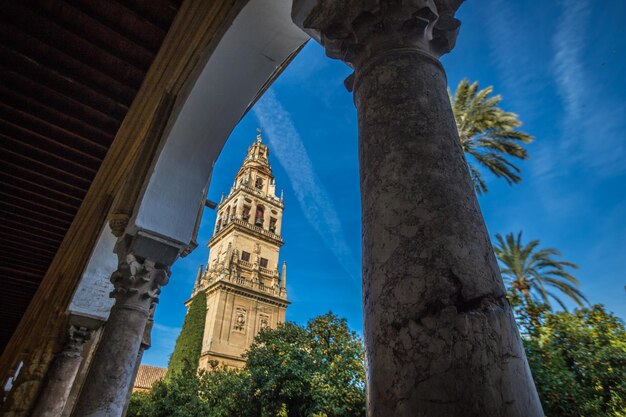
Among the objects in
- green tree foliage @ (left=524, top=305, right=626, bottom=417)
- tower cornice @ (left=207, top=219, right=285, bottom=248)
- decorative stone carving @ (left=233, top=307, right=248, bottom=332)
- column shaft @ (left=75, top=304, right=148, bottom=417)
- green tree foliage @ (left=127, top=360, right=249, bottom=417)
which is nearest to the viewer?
column shaft @ (left=75, top=304, right=148, bottom=417)

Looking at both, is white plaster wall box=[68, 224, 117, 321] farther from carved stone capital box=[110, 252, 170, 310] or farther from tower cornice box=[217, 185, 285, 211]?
tower cornice box=[217, 185, 285, 211]

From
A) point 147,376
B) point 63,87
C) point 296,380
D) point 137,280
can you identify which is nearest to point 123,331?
point 137,280

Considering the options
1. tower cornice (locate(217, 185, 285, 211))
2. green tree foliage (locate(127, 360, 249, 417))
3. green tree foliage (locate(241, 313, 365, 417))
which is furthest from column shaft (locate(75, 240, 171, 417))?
tower cornice (locate(217, 185, 285, 211))

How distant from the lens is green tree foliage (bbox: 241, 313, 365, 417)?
1159cm

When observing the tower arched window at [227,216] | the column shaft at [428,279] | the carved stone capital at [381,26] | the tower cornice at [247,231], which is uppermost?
the tower arched window at [227,216]

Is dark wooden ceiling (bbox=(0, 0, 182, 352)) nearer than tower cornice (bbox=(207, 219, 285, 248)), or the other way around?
dark wooden ceiling (bbox=(0, 0, 182, 352))

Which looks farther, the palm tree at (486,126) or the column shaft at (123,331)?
the palm tree at (486,126)

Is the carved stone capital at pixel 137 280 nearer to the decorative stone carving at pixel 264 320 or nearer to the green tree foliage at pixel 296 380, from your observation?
the green tree foliage at pixel 296 380

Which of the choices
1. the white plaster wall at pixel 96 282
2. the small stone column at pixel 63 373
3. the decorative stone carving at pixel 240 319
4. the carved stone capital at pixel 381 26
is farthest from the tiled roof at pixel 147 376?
the carved stone capital at pixel 381 26

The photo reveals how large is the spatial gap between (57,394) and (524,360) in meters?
6.79

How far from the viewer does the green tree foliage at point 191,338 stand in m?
28.1

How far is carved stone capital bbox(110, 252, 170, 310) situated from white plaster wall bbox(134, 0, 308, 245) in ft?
1.18

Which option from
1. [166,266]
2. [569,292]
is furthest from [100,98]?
[569,292]

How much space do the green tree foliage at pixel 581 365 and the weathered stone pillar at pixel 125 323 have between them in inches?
286
